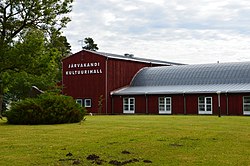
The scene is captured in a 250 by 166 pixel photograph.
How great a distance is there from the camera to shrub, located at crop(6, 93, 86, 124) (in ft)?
87.4

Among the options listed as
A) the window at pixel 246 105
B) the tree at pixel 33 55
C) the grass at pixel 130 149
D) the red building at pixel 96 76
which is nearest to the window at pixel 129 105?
the red building at pixel 96 76

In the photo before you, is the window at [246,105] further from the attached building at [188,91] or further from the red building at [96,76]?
the red building at [96,76]

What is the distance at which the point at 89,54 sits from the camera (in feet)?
173

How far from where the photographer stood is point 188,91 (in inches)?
1821

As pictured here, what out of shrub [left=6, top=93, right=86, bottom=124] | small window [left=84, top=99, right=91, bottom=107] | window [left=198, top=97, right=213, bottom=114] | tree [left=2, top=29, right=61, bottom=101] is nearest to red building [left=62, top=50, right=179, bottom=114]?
small window [left=84, top=99, right=91, bottom=107]

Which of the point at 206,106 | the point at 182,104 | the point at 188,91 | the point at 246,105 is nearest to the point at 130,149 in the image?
the point at 246,105

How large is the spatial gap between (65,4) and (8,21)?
11.8ft

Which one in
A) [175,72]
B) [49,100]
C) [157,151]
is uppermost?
[175,72]

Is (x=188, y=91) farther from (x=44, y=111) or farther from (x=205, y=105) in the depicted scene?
(x=44, y=111)

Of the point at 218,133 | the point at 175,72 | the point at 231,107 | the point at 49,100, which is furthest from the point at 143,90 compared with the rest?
Answer: the point at 218,133

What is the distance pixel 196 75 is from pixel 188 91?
189 inches

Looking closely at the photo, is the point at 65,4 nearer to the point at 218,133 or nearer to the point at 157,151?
the point at 218,133

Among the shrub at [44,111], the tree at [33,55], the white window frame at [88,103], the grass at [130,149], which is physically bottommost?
the grass at [130,149]

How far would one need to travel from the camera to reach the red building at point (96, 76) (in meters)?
51.7
